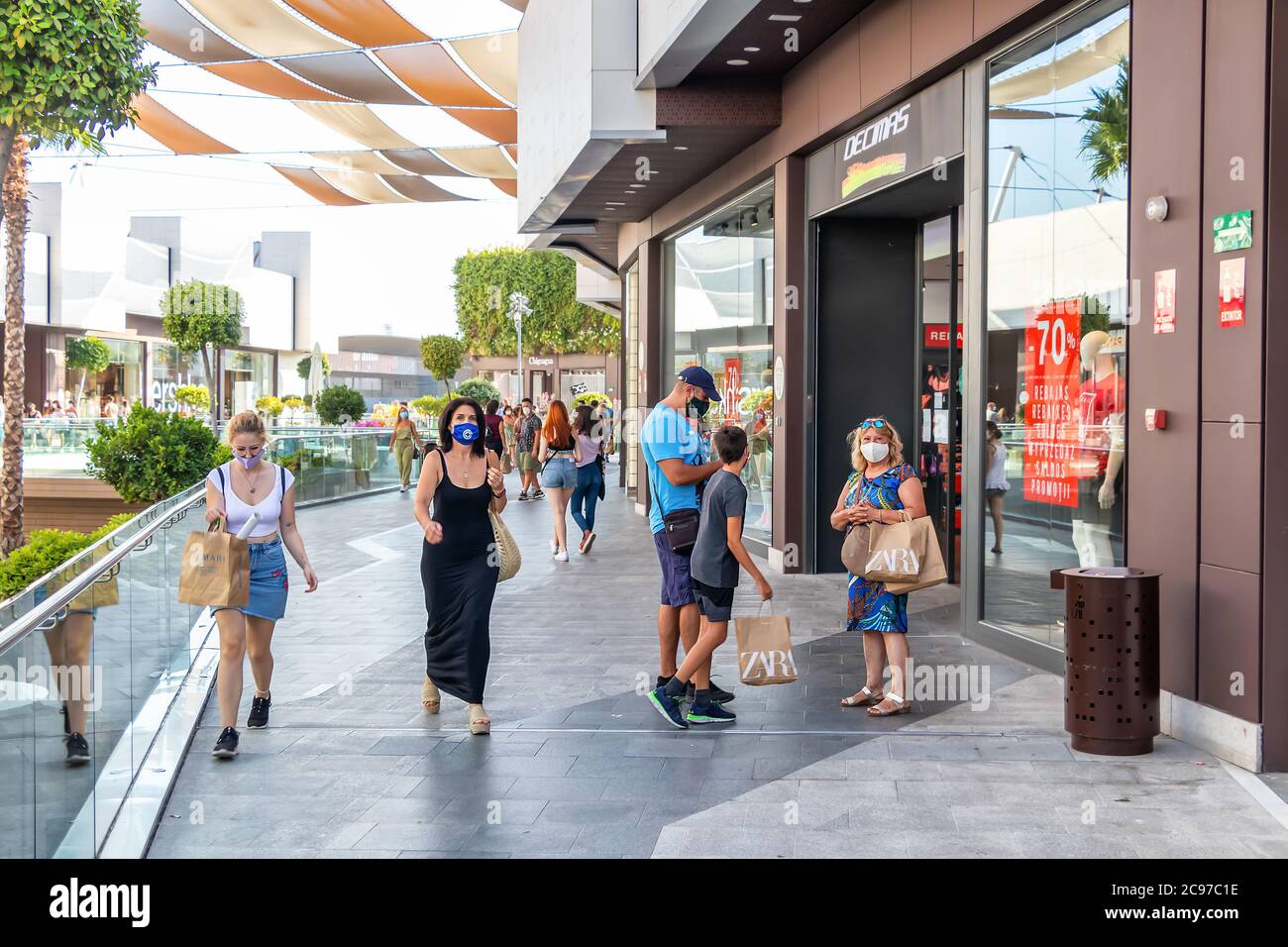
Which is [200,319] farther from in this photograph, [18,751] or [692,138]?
[18,751]

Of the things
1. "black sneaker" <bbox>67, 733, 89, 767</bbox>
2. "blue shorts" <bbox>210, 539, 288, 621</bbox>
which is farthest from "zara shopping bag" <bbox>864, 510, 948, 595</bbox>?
"black sneaker" <bbox>67, 733, 89, 767</bbox>

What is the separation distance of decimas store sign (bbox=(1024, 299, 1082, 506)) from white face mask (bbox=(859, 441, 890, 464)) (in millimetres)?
1653

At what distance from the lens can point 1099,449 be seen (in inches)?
315

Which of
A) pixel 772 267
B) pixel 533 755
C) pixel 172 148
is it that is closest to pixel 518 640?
pixel 533 755

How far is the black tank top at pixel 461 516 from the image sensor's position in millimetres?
7020

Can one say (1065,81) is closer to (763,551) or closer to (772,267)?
(772,267)

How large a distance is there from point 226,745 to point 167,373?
60886 millimetres

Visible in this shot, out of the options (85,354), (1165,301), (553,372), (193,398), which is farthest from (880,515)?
(553,372)

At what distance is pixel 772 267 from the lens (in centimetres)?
1489

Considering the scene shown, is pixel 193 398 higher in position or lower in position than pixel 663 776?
higher

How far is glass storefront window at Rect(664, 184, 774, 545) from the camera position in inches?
605

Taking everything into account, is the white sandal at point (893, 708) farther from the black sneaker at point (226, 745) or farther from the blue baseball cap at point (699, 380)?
the black sneaker at point (226, 745)
